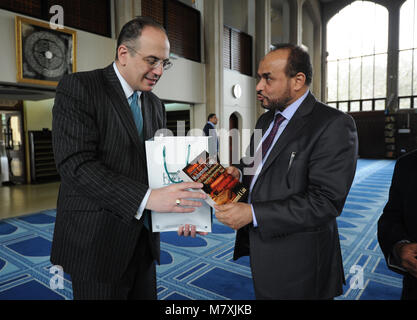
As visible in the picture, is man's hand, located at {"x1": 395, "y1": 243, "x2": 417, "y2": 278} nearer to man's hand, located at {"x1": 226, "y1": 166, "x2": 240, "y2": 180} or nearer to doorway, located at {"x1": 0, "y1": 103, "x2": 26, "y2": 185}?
man's hand, located at {"x1": 226, "y1": 166, "x2": 240, "y2": 180}

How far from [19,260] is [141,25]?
10.7ft

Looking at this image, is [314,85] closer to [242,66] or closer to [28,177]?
[242,66]

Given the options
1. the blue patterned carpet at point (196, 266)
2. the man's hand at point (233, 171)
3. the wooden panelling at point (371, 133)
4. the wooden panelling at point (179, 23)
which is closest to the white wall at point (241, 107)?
the wooden panelling at point (179, 23)

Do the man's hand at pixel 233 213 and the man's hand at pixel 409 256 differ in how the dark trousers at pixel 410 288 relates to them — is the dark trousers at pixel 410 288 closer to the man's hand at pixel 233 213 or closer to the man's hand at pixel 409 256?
the man's hand at pixel 409 256

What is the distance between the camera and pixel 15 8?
553 centimetres

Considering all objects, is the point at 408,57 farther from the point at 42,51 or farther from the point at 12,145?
the point at 12,145

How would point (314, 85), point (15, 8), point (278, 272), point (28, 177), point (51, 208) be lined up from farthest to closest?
point (314, 85) < point (28, 177) < point (51, 208) < point (15, 8) < point (278, 272)

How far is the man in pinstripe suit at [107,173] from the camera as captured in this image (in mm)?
1144

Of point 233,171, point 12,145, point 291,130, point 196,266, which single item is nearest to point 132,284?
point 233,171

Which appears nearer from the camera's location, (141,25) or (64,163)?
(64,163)

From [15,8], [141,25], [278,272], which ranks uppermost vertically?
[15,8]

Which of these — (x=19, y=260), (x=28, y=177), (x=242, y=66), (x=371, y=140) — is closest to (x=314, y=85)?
(x=371, y=140)

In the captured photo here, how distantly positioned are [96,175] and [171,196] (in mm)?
285

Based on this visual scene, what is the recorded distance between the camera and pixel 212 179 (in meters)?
1.22
